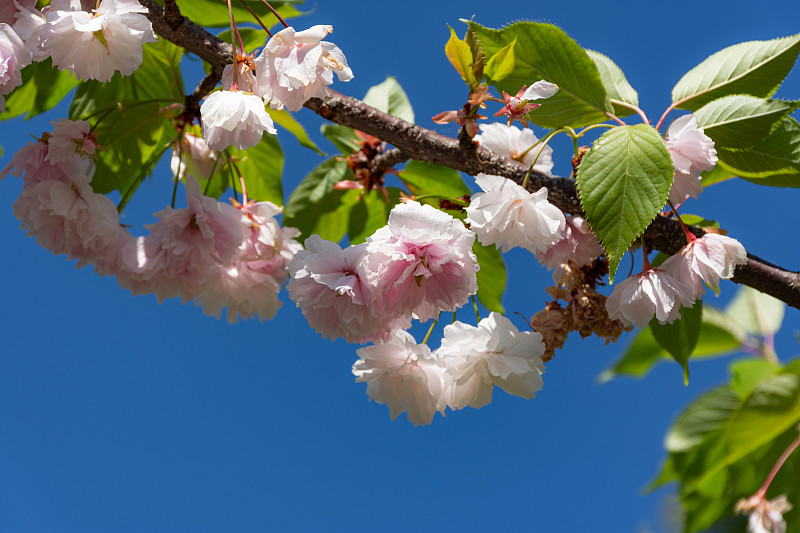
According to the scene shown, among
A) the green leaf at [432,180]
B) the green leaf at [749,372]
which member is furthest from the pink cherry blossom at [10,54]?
the green leaf at [749,372]

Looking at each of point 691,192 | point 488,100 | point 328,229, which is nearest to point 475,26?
point 488,100

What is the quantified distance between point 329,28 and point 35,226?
20.5 inches

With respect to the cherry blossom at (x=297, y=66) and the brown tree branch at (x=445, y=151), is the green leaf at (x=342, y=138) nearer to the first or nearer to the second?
the brown tree branch at (x=445, y=151)

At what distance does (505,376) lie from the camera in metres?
0.74

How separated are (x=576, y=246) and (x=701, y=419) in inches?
68.1

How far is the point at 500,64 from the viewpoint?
2.43ft

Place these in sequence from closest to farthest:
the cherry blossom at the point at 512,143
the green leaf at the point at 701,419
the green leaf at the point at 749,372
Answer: the cherry blossom at the point at 512,143, the green leaf at the point at 701,419, the green leaf at the point at 749,372

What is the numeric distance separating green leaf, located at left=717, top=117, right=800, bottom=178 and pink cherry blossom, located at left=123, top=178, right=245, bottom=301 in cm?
68

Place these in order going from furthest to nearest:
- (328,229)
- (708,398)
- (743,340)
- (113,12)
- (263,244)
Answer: (743,340), (708,398), (328,229), (263,244), (113,12)

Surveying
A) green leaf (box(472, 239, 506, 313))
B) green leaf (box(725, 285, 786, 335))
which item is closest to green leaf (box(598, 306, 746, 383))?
green leaf (box(725, 285, 786, 335))

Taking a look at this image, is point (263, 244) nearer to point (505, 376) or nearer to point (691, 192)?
point (505, 376)

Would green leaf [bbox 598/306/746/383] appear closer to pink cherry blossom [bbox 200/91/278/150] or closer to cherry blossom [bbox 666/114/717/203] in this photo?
cherry blossom [bbox 666/114/717/203]

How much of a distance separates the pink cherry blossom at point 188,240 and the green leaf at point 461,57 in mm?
372

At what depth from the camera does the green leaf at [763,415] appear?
152cm
